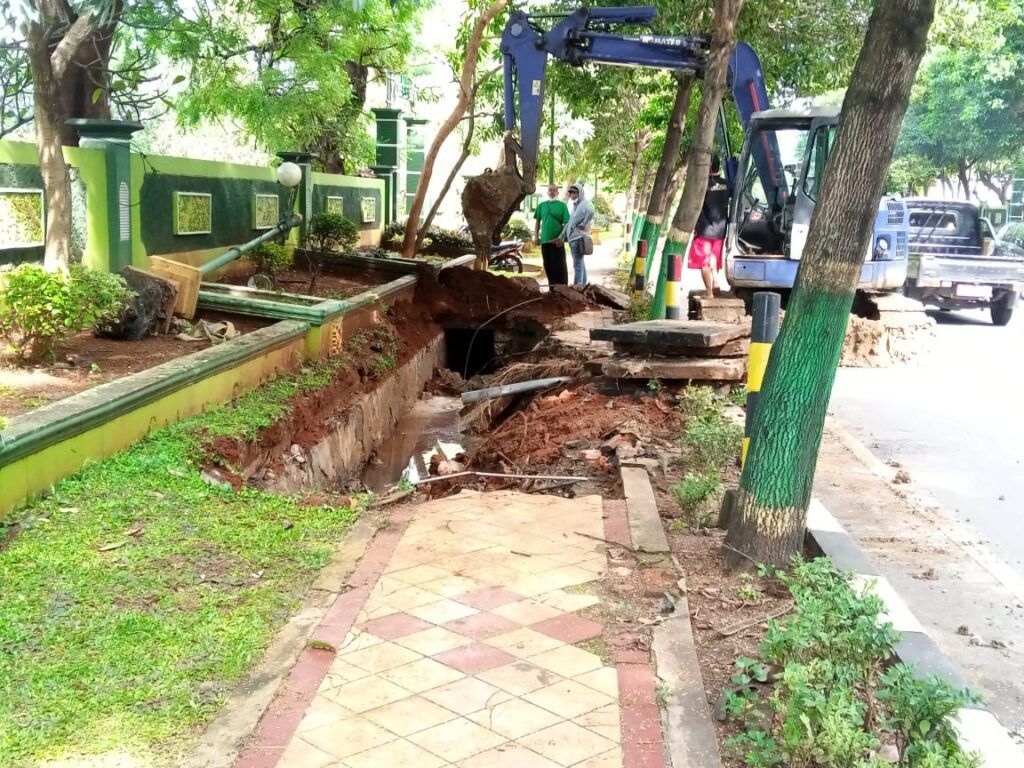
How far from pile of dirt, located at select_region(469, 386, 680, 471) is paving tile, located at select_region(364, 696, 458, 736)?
388cm

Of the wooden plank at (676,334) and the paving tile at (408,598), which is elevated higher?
the wooden plank at (676,334)

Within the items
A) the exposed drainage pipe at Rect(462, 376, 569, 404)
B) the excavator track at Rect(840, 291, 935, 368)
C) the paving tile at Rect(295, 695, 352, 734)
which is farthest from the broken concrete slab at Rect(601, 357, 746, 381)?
the paving tile at Rect(295, 695, 352, 734)

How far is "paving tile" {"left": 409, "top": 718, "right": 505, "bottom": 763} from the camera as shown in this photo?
3.19 m

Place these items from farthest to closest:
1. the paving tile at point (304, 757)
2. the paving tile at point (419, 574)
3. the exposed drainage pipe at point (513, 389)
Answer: the exposed drainage pipe at point (513, 389) < the paving tile at point (419, 574) < the paving tile at point (304, 757)

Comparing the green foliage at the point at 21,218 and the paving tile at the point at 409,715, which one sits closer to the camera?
the paving tile at the point at 409,715

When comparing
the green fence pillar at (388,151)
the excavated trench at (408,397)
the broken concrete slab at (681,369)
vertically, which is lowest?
the excavated trench at (408,397)

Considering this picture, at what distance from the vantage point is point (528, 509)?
589cm

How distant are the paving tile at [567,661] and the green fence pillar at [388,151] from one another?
2105 cm

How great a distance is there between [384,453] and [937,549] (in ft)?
19.7

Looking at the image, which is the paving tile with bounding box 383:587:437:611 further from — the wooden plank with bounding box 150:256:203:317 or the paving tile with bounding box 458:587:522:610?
the wooden plank with bounding box 150:256:203:317

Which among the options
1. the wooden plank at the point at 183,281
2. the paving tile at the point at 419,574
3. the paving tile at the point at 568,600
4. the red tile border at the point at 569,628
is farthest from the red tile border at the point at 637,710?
the wooden plank at the point at 183,281

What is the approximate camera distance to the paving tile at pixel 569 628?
4039mm

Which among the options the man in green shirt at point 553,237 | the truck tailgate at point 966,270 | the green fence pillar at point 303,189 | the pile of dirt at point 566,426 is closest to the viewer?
the pile of dirt at point 566,426

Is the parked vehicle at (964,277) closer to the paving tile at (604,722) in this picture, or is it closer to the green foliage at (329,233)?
the green foliage at (329,233)
